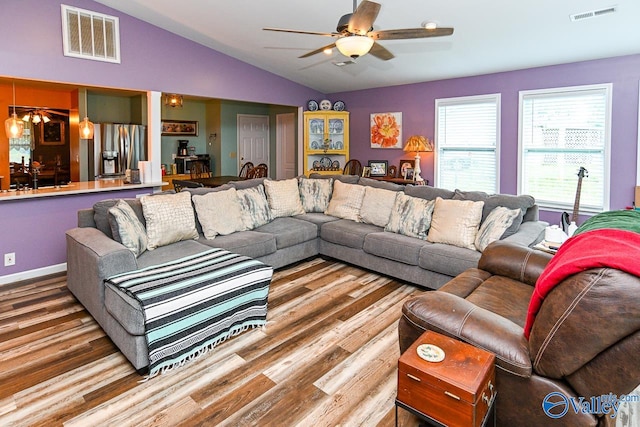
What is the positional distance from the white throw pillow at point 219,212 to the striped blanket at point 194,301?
30.7 inches

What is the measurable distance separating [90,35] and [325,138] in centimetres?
413

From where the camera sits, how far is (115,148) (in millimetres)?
7082

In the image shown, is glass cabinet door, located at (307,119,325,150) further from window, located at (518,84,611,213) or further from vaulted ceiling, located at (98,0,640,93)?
window, located at (518,84,611,213)

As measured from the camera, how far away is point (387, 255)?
3.99 meters

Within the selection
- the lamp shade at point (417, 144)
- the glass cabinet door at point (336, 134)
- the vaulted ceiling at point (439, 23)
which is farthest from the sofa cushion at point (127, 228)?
the glass cabinet door at point (336, 134)

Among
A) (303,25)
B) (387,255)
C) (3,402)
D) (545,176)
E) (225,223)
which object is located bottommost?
(3,402)

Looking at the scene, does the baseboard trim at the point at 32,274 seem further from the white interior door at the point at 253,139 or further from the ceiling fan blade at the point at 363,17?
the white interior door at the point at 253,139

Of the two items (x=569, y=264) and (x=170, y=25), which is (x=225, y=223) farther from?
(x=569, y=264)

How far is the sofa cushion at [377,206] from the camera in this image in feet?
14.7

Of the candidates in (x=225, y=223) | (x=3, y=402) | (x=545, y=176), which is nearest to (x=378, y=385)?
(x=3, y=402)

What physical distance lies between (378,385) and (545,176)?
4370 mm

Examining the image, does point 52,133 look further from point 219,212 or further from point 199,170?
point 219,212

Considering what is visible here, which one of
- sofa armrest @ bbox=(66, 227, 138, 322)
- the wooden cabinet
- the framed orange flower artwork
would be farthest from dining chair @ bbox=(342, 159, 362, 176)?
sofa armrest @ bbox=(66, 227, 138, 322)

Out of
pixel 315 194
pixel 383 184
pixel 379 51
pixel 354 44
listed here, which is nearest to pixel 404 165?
pixel 383 184
